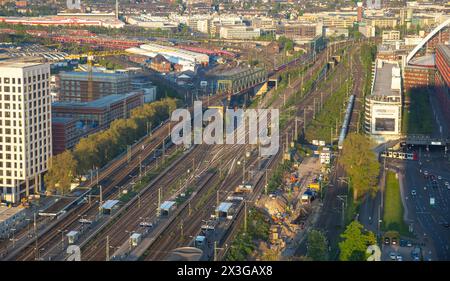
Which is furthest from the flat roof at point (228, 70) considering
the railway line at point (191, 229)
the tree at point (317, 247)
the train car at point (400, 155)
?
the tree at point (317, 247)

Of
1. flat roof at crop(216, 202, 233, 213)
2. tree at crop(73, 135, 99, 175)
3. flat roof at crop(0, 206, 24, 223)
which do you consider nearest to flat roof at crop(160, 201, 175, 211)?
flat roof at crop(216, 202, 233, 213)

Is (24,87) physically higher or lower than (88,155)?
higher

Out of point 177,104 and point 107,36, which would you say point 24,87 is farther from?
point 107,36

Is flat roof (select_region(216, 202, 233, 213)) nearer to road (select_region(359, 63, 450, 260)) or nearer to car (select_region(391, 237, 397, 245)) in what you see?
road (select_region(359, 63, 450, 260))

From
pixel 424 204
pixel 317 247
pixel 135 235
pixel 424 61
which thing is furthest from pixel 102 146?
pixel 424 61

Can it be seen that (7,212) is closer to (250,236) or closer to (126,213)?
(126,213)
